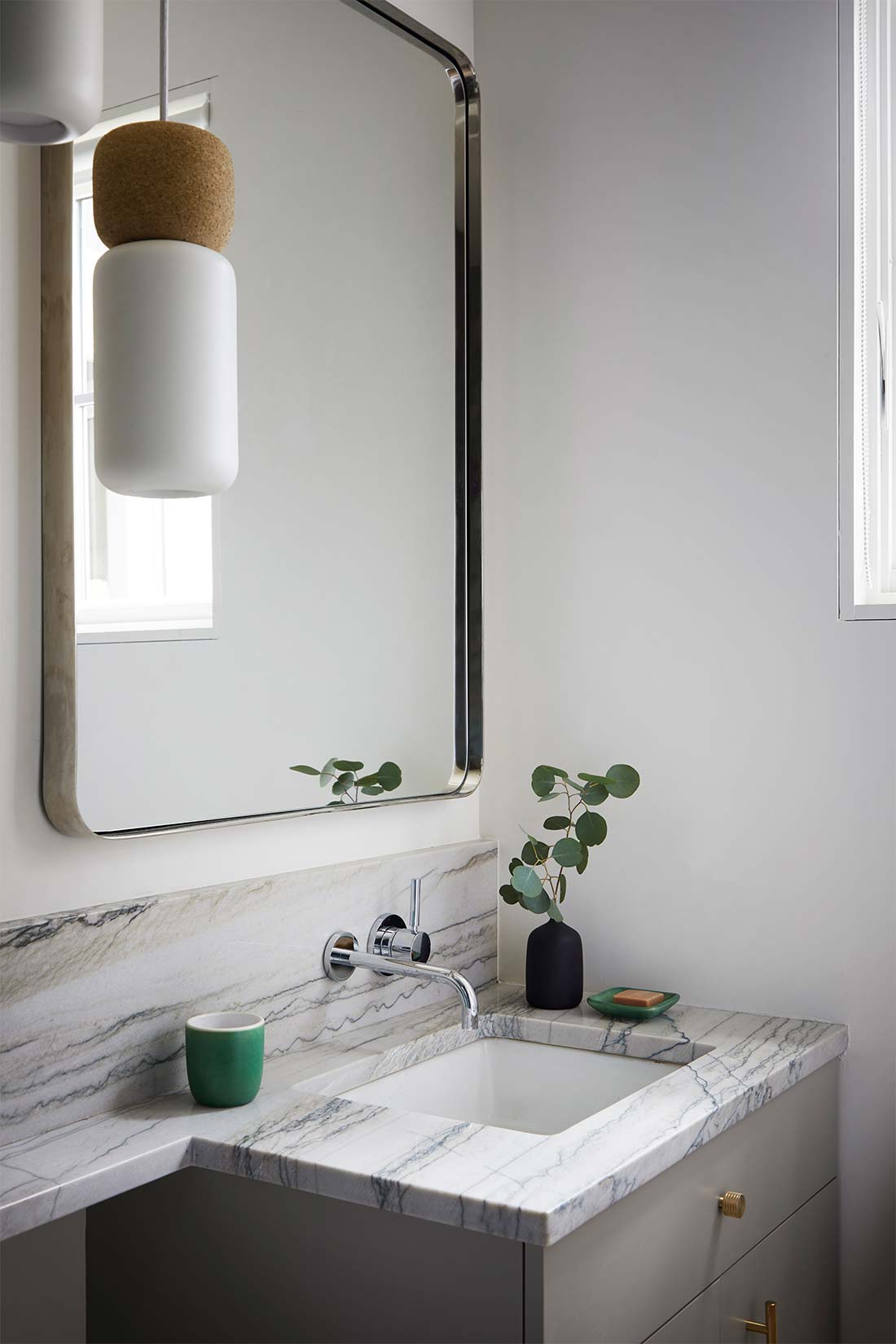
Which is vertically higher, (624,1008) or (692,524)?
(692,524)

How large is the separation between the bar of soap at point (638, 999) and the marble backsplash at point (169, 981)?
0.27m

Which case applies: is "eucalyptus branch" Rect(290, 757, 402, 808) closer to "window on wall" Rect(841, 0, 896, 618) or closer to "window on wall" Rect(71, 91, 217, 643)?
"window on wall" Rect(71, 91, 217, 643)

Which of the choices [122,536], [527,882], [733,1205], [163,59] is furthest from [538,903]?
[163,59]

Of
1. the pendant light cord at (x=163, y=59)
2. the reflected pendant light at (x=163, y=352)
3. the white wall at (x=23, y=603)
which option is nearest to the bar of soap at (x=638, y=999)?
the white wall at (x=23, y=603)

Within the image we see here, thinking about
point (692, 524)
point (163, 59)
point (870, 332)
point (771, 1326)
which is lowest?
point (771, 1326)

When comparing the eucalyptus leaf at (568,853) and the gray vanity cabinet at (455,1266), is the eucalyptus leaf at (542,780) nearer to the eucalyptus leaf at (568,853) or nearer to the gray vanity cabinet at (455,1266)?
the eucalyptus leaf at (568,853)

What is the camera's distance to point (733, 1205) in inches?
53.4

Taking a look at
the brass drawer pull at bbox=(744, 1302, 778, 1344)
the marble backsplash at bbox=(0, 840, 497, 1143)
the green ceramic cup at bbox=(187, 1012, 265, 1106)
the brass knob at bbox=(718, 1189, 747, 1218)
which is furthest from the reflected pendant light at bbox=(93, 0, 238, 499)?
the brass drawer pull at bbox=(744, 1302, 778, 1344)

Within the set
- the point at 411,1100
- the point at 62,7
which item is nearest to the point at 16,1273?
the point at 411,1100

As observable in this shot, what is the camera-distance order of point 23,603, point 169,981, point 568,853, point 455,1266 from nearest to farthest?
point 455,1266
point 23,603
point 169,981
point 568,853

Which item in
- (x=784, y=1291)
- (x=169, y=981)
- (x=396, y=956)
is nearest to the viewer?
(x=169, y=981)

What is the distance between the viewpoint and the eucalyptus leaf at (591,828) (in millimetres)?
1745

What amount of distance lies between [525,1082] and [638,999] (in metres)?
0.19

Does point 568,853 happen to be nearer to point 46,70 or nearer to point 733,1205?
point 733,1205
